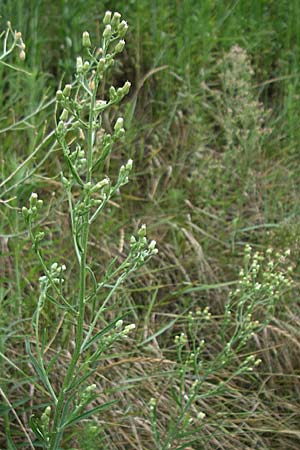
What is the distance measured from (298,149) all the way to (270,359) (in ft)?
3.33

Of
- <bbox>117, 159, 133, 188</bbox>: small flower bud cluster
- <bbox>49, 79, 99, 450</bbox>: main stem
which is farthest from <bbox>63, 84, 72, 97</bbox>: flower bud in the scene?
<bbox>117, 159, 133, 188</bbox>: small flower bud cluster

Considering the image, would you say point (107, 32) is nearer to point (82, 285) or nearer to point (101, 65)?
point (101, 65)

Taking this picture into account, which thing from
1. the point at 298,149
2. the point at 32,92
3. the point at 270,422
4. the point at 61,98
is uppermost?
the point at 61,98

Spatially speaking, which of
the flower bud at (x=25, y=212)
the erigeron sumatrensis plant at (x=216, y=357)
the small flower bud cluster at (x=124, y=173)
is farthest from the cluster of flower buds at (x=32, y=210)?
the erigeron sumatrensis plant at (x=216, y=357)

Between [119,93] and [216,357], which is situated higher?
[119,93]

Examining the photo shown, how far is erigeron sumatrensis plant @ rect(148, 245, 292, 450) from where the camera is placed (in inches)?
81.3

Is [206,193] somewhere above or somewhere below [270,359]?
above

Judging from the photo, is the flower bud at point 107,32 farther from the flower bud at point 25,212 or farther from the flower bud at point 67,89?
the flower bud at point 25,212

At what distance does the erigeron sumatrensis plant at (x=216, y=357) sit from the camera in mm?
2064

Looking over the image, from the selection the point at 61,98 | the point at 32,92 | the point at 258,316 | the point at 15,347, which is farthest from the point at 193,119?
the point at 61,98

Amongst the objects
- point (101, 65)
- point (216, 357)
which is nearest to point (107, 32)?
point (101, 65)

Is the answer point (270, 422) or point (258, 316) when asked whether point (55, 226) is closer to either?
point (258, 316)

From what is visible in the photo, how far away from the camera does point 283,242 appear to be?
9.37ft

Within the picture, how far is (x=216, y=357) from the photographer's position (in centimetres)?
239
